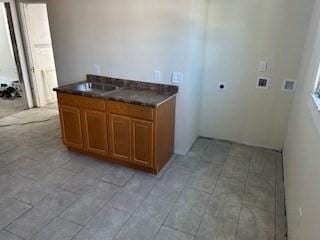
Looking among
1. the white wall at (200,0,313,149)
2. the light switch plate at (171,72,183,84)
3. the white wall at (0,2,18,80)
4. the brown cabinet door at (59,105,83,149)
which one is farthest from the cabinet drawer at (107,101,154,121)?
the white wall at (0,2,18,80)

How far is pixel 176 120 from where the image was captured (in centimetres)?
329

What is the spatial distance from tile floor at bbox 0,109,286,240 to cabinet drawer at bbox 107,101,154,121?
2.51 ft

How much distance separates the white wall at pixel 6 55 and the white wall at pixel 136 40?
310 cm

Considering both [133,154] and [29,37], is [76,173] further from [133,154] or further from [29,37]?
[29,37]

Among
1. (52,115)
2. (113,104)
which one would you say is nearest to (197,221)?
(113,104)

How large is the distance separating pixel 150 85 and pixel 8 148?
7.62 feet

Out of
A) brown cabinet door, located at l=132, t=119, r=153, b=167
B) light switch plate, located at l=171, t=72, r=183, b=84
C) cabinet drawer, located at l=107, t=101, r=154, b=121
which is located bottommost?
brown cabinet door, located at l=132, t=119, r=153, b=167

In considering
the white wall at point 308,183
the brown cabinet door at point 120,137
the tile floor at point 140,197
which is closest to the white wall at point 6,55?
the tile floor at point 140,197

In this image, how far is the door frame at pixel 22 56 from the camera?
4.44m

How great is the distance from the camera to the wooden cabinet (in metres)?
2.78

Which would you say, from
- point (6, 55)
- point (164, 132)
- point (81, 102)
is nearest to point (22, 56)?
point (6, 55)

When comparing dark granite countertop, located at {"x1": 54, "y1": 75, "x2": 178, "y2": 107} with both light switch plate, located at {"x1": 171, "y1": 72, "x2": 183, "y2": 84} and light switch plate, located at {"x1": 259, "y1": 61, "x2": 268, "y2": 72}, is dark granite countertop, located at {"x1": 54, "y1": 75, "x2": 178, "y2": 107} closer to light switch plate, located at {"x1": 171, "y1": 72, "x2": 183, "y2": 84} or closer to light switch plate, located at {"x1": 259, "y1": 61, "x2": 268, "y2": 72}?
light switch plate, located at {"x1": 171, "y1": 72, "x2": 183, "y2": 84}

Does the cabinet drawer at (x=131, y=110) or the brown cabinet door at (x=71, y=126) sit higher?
the cabinet drawer at (x=131, y=110)

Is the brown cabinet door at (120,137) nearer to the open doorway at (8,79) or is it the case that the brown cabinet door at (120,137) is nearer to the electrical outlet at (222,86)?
the electrical outlet at (222,86)
